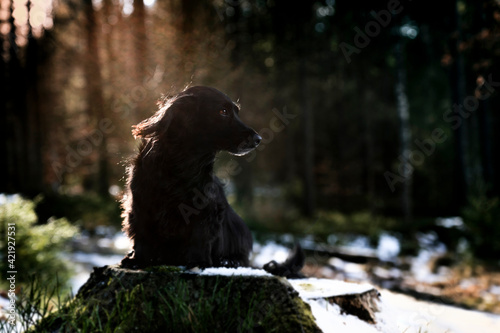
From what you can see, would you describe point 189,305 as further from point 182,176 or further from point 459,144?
point 459,144

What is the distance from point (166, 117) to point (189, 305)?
4.64ft

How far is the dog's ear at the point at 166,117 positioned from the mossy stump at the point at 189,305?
1074 mm

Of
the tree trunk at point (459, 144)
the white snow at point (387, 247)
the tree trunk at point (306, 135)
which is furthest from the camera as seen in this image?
the tree trunk at point (306, 135)

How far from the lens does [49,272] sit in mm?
6137

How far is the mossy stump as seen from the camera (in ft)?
8.83

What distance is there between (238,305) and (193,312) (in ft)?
1.04

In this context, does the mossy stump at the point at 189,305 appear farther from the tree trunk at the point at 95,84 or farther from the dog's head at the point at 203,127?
the tree trunk at the point at 95,84

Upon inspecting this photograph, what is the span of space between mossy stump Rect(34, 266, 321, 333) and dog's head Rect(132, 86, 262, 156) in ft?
3.28

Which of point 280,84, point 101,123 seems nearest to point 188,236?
point 101,123

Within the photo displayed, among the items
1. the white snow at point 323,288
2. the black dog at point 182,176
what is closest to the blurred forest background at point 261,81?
the white snow at point 323,288

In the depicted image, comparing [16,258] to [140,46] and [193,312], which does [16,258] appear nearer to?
[193,312]

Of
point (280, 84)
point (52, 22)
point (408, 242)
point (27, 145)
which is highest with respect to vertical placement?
point (52, 22)

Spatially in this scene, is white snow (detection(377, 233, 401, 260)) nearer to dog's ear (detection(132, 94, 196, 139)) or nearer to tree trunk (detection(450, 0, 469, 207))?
tree trunk (detection(450, 0, 469, 207))

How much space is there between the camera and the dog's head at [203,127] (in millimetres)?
3061
